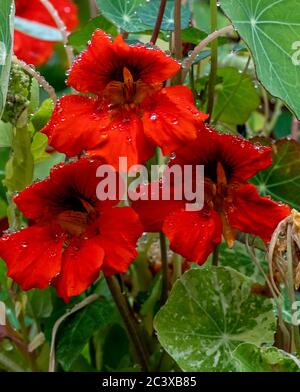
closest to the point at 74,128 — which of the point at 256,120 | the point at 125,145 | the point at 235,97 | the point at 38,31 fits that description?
the point at 125,145

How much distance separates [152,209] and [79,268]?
94 millimetres

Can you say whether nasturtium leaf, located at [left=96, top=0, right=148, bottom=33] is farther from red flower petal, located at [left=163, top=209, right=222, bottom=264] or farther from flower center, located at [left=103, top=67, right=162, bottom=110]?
red flower petal, located at [left=163, top=209, right=222, bottom=264]

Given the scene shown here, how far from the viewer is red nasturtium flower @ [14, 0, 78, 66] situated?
5.26 ft

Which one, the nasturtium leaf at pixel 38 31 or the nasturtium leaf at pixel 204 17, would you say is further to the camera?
the nasturtium leaf at pixel 204 17

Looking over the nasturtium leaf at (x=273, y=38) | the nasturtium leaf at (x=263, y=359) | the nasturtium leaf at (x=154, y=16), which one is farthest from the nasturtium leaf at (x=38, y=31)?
the nasturtium leaf at (x=263, y=359)

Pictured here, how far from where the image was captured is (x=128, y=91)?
2.69 feet

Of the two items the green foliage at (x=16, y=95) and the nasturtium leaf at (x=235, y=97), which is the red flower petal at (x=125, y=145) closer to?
the green foliage at (x=16, y=95)

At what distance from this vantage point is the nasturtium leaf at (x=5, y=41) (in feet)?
2.53

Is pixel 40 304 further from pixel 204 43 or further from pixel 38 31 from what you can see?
pixel 38 31

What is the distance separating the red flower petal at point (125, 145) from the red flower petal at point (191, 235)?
0.08m

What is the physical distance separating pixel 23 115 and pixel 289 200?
36 cm

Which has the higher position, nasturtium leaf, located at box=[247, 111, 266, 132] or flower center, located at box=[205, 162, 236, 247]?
flower center, located at box=[205, 162, 236, 247]

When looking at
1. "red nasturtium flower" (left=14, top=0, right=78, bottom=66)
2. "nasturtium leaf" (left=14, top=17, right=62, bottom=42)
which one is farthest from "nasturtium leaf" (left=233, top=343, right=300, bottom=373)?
"red nasturtium flower" (left=14, top=0, right=78, bottom=66)

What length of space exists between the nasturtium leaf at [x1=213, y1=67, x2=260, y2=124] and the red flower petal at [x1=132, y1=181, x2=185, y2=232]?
35 cm
